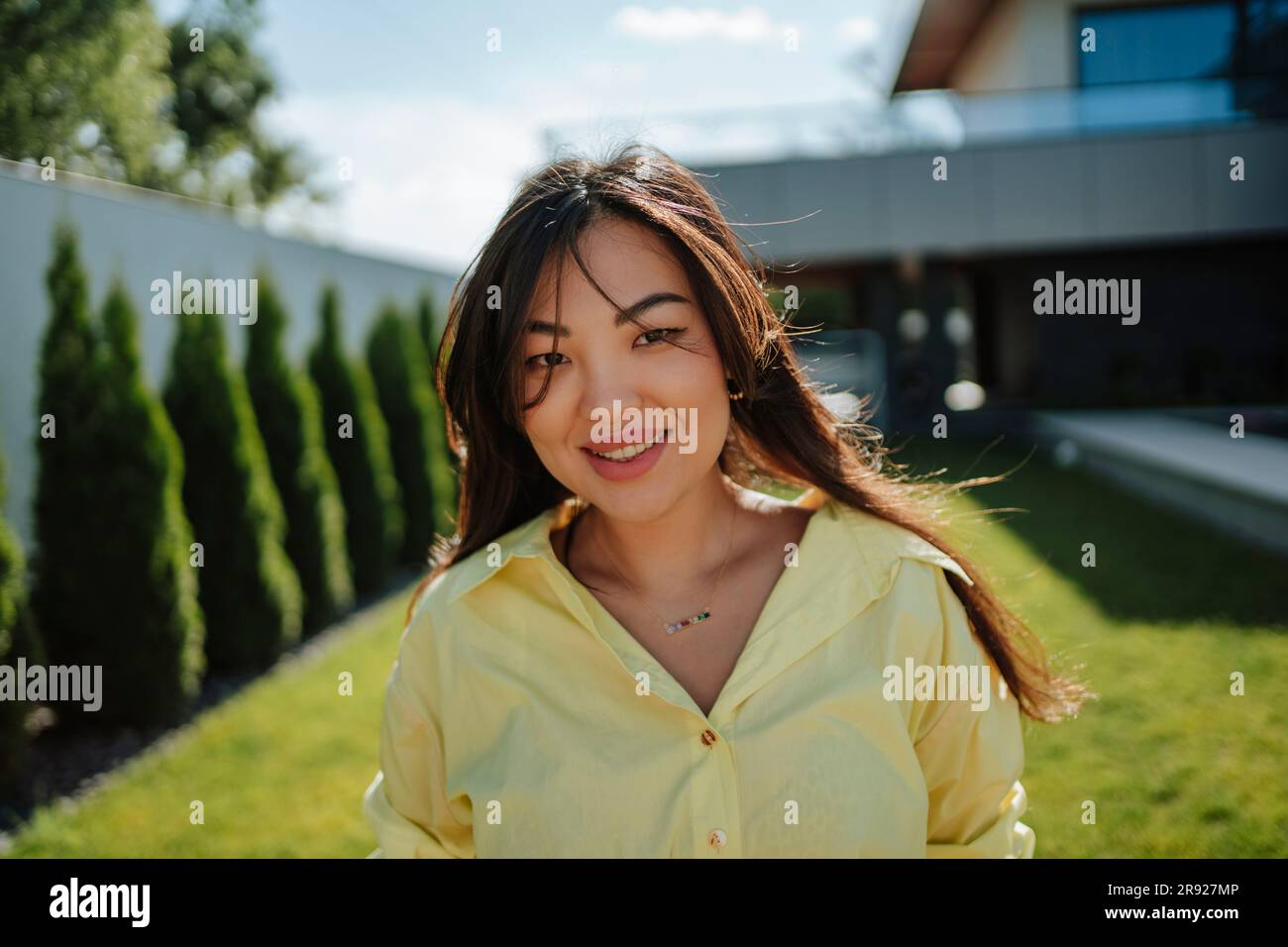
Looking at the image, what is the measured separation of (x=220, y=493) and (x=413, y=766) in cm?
460

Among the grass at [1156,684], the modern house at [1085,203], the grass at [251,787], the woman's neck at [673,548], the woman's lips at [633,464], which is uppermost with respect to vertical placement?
the modern house at [1085,203]

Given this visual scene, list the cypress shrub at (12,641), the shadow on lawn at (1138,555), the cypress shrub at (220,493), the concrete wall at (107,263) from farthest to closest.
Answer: the shadow on lawn at (1138,555), the cypress shrub at (220,493), the concrete wall at (107,263), the cypress shrub at (12,641)

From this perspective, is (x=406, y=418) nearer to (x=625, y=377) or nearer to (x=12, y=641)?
(x=12, y=641)

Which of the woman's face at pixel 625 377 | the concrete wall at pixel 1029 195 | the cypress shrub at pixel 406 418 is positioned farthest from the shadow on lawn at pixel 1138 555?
the concrete wall at pixel 1029 195

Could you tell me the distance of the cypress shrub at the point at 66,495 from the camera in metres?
4.81

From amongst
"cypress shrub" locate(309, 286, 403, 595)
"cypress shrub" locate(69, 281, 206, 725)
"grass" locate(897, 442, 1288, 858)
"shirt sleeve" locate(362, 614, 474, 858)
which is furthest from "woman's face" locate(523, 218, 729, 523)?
"cypress shrub" locate(309, 286, 403, 595)

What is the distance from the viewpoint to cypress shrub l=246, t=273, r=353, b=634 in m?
6.77

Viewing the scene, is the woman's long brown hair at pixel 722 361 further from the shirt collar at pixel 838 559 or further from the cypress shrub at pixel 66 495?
the cypress shrub at pixel 66 495

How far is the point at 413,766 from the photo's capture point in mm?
1744

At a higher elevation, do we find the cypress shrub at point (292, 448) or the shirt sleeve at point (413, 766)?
the cypress shrub at point (292, 448)

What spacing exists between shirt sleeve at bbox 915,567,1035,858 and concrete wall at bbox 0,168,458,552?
15.7 ft

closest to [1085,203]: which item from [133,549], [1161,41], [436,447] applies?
[1161,41]

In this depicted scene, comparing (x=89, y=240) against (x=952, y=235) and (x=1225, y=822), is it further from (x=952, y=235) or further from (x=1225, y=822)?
(x=952, y=235)
